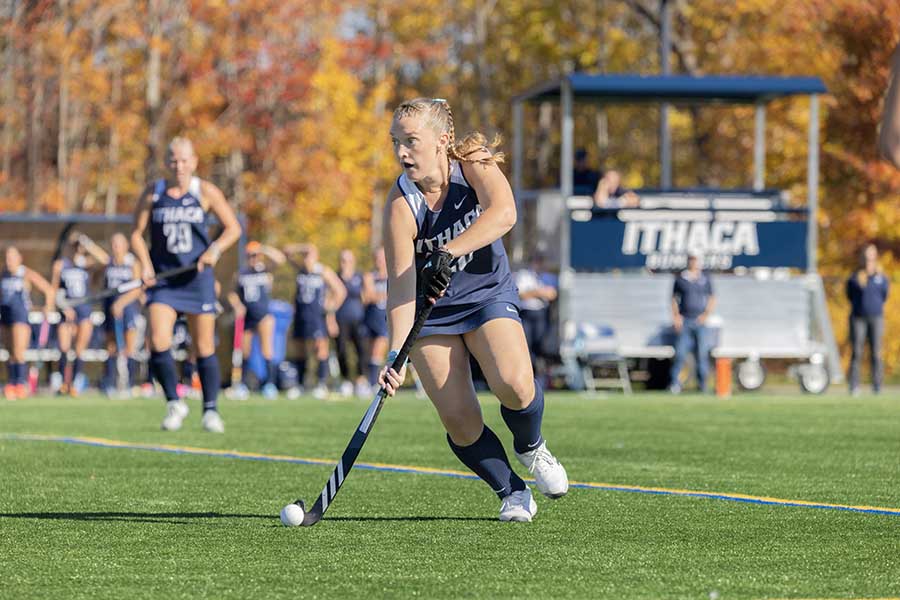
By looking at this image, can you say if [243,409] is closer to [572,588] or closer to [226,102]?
[572,588]

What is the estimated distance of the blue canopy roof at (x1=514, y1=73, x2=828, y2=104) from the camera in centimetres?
2589

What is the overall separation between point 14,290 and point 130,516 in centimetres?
1655

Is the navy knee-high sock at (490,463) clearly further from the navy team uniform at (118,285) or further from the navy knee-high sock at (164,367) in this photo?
the navy team uniform at (118,285)

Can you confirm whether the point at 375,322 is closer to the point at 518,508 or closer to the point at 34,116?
the point at 34,116

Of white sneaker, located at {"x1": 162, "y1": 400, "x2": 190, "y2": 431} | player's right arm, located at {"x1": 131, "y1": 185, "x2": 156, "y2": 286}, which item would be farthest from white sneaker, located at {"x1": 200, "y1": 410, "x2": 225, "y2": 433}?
player's right arm, located at {"x1": 131, "y1": 185, "x2": 156, "y2": 286}

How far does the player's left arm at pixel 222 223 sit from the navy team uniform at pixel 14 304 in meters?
11.0

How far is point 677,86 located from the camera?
2603 centimetres

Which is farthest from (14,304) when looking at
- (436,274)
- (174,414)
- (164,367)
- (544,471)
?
(436,274)

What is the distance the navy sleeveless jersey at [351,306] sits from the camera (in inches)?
990

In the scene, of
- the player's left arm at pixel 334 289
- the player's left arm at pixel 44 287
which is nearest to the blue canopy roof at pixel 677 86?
the player's left arm at pixel 334 289

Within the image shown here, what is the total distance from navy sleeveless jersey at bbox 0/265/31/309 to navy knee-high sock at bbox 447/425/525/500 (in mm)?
17134

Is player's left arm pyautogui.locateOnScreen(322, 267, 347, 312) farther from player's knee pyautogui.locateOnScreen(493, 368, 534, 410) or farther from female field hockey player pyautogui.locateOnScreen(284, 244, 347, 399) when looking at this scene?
player's knee pyautogui.locateOnScreen(493, 368, 534, 410)

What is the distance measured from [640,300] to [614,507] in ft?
55.2

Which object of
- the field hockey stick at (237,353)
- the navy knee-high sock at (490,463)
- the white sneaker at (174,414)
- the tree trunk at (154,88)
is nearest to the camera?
the navy knee-high sock at (490,463)
